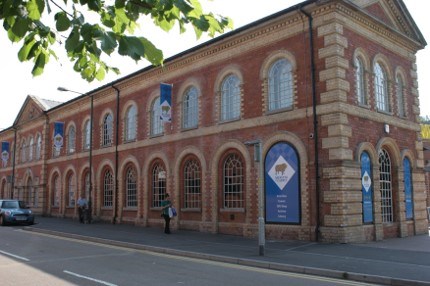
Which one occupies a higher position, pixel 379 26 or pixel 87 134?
pixel 379 26

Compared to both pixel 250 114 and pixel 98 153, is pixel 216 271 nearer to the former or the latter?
pixel 250 114

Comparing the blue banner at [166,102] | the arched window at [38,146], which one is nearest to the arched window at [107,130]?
the blue banner at [166,102]

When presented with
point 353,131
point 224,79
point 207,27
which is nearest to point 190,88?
point 224,79

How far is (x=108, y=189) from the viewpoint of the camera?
28656 mm

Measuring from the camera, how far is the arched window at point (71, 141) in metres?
33.2

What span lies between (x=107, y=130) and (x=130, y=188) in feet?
15.7

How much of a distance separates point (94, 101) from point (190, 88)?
1055 cm

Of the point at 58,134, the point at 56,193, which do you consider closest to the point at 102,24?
the point at 58,134

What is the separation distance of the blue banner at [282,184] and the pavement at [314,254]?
114cm

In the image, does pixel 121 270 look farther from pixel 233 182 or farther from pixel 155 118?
pixel 155 118

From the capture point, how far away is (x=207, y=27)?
147 inches

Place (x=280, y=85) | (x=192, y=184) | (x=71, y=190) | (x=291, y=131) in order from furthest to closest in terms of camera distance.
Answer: (x=71, y=190), (x=192, y=184), (x=280, y=85), (x=291, y=131)

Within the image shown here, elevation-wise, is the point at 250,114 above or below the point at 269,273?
above

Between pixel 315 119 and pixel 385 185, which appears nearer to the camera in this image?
pixel 315 119
